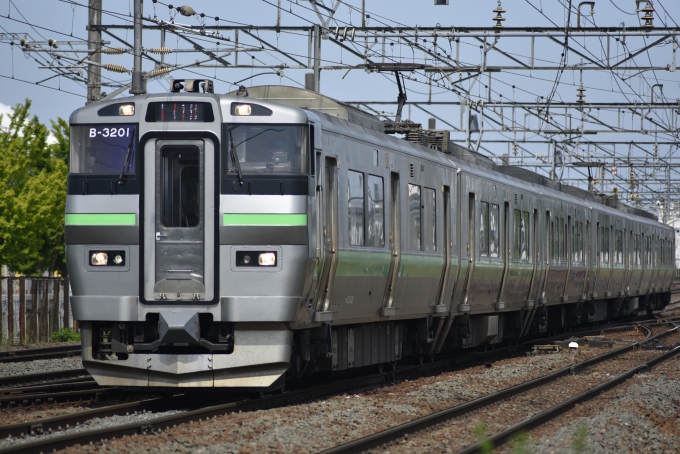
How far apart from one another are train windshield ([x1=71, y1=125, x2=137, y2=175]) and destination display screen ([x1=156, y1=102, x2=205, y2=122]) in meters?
0.31

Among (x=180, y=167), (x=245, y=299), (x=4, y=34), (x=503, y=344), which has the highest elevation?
(x=4, y=34)

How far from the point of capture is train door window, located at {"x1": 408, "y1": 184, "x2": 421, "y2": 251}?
47.1ft

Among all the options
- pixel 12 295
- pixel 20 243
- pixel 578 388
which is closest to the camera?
pixel 578 388

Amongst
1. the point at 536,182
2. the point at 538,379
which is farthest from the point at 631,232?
the point at 538,379

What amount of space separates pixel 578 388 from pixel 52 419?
291 inches

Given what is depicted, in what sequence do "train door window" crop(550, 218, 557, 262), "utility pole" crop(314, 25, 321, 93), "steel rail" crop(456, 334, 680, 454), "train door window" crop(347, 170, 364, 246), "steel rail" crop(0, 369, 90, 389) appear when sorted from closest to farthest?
"steel rail" crop(456, 334, 680, 454) → "train door window" crop(347, 170, 364, 246) → "steel rail" crop(0, 369, 90, 389) → "utility pole" crop(314, 25, 321, 93) → "train door window" crop(550, 218, 557, 262)

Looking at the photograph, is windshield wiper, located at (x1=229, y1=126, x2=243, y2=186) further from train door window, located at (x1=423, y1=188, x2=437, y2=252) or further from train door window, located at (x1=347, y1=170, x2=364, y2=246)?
train door window, located at (x1=423, y1=188, x2=437, y2=252)

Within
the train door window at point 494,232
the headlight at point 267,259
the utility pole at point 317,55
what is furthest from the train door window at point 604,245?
the headlight at point 267,259

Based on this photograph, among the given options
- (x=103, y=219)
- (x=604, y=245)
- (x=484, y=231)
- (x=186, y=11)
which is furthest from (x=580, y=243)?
(x=103, y=219)

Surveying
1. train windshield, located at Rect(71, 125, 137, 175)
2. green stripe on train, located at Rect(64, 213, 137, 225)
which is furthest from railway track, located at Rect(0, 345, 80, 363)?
train windshield, located at Rect(71, 125, 137, 175)

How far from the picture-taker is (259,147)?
11.0 m

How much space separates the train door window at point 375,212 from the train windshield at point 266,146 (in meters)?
2.18

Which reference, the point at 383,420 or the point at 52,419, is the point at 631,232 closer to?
the point at 383,420

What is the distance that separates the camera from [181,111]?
11062mm
